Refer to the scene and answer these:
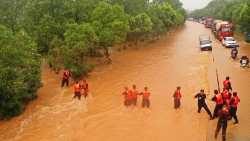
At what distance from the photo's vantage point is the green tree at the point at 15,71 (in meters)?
13.5

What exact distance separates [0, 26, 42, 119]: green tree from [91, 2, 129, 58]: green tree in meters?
8.38

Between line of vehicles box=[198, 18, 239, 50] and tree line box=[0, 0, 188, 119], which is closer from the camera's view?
tree line box=[0, 0, 188, 119]

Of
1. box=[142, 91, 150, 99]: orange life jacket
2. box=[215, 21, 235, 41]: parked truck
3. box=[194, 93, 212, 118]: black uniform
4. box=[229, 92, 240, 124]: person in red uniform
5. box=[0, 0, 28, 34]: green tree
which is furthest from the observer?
box=[215, 21, 235, 41]: parked truck

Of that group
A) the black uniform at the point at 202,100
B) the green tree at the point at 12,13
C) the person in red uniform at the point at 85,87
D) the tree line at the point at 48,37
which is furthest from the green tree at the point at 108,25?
the black uniform at the point at 202,100

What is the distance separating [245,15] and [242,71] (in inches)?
635

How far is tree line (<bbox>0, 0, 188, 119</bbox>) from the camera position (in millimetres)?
14016

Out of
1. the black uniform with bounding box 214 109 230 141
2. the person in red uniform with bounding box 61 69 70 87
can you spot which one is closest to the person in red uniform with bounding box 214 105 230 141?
the black uniform with bounding box 214 109 230 141

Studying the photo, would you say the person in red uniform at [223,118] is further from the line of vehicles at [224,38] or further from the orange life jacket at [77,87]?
the line of vehicles at [224,38]

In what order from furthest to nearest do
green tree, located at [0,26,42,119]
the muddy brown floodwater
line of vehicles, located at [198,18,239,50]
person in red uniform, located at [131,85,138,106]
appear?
1. line of vehicles, located at [198,18,239,50]
2. person in red uniform, located at [131,85,138,106]
3. green tree, located at [0,26,42,119]
4. the muddy brown floodwater

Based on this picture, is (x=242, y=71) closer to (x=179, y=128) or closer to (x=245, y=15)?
(x=179, y=128)

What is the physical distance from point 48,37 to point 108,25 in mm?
5849

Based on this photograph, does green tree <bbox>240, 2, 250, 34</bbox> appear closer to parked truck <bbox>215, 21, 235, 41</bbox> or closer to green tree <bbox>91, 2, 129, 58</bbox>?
parked truck <bbox>215, 21, 235, 41</bbox>

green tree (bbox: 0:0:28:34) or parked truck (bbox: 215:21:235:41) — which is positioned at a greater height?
green tree (bbox: 0:0:28:34)

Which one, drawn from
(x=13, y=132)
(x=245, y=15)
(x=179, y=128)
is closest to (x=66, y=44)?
(x=13, y=132)
